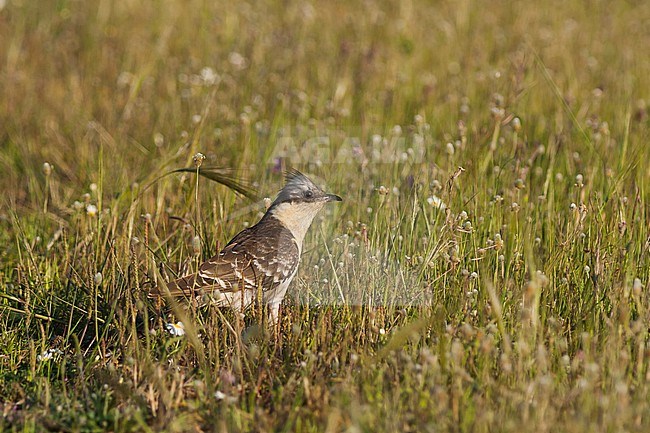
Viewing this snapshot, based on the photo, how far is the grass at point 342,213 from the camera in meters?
3.82

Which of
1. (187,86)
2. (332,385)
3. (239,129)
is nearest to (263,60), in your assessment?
(187,86)

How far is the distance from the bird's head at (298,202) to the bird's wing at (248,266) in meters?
0.17

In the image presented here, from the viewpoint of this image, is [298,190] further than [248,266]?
Yes

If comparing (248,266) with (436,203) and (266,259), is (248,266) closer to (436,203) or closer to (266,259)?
(266,259)

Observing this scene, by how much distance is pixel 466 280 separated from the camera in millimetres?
4602

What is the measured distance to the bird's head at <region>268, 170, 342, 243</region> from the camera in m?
5.59

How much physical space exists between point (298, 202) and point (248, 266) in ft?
2.11

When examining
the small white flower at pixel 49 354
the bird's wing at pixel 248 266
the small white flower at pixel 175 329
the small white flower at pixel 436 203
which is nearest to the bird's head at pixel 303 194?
the bird's wing at pixel 248 266

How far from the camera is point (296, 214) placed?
5617 mm

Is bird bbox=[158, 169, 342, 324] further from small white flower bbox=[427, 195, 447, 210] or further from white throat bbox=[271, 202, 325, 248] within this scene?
small white flower bbox=[427, 195, 447, 210]

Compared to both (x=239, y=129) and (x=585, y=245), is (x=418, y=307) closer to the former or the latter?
(x=585, y=245)

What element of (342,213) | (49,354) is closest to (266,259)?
(342,213)

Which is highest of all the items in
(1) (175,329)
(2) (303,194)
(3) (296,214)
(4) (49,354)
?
(2) (303,194)

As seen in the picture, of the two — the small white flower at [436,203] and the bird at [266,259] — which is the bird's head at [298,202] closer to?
the bird at [266,259]
